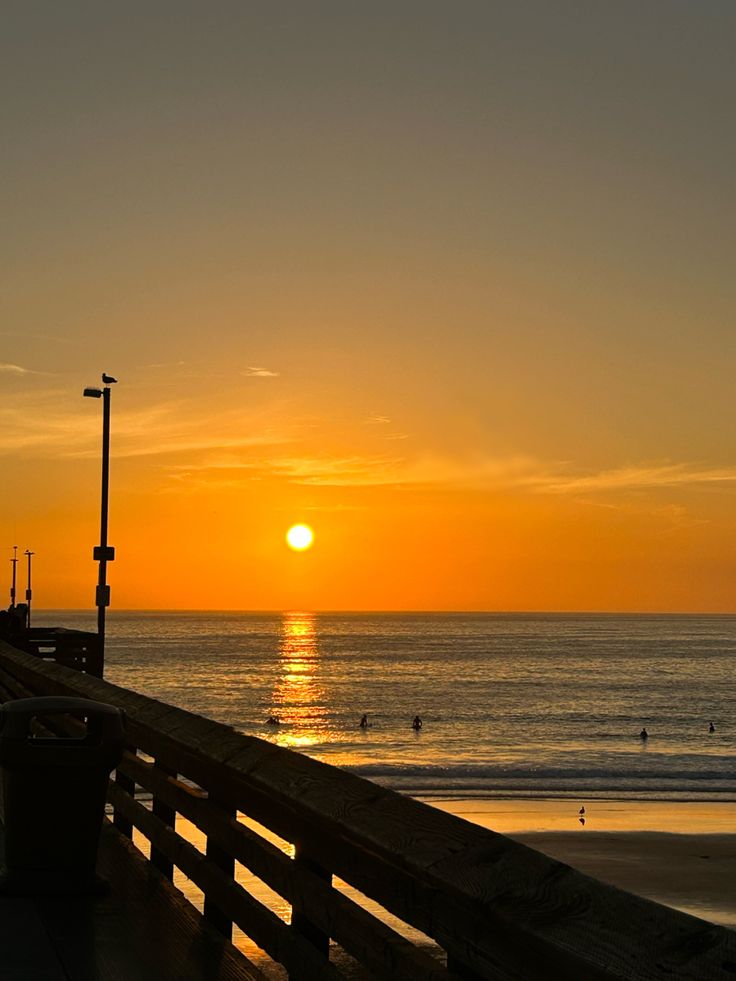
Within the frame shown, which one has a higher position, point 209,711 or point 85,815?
point 85,815

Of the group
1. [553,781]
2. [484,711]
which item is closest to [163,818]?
[553,781]

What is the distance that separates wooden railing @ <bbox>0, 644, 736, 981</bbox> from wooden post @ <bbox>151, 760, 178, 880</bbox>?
6 cm

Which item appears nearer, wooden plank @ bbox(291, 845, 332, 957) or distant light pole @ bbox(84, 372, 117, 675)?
wooden plank @ bbox(291, 845, 332, 957)

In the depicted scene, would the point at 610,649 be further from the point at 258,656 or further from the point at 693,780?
the point at 693,780

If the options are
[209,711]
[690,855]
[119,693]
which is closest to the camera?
[119,693]

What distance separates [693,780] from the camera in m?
46.9

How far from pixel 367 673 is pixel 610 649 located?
69.7 metres

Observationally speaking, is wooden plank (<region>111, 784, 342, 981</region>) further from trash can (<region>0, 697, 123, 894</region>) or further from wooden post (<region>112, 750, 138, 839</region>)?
wooden post (<region>112, 750, 138, 839</region>)

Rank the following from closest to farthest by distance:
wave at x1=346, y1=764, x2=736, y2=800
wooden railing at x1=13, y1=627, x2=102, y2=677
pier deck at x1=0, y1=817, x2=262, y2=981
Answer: pier deck at x1=0, y1=817, x2=262, y2=981 → wooden railing at x1=13, y1=627, x2=102, y2=677 → wave at x1=346, y1=764, x2=736, y2=800

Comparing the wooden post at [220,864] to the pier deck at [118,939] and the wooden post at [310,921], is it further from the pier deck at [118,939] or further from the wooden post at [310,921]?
the wooden post at [310,921]

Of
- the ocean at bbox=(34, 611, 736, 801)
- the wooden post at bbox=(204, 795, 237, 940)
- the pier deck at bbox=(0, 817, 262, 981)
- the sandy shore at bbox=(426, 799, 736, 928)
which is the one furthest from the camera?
the ocean at bbox=(34, 611, 736, 801)

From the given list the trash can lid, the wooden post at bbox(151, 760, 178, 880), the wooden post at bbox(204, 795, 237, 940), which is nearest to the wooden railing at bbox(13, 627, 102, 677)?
the wooden post at bbox(151, 760, 178, 880)

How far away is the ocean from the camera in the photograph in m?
46.2

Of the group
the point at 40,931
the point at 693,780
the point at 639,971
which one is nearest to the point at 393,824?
the point at 639,971
